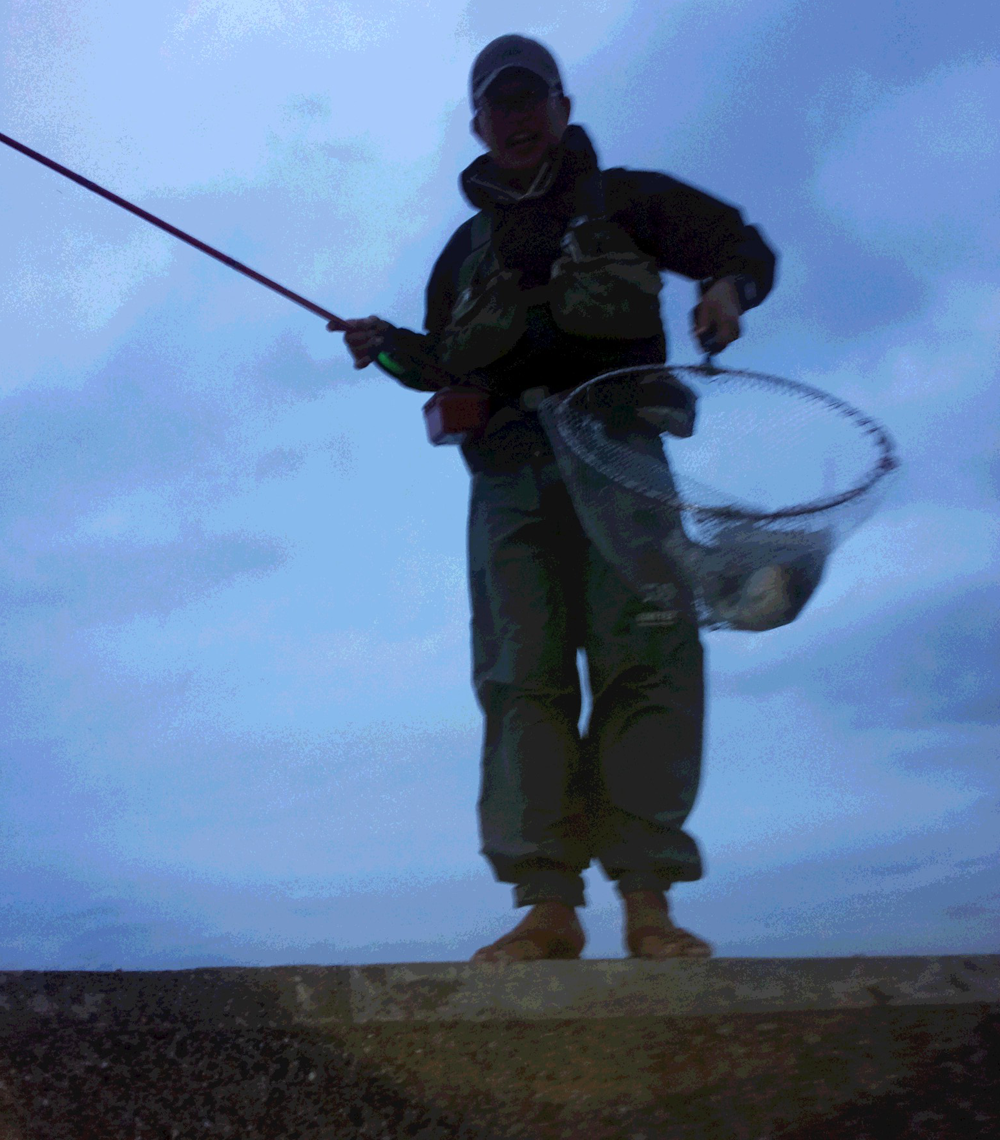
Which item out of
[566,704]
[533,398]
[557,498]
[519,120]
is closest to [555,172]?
[519,120]

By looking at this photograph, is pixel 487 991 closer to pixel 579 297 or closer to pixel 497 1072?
pixel 497 1072

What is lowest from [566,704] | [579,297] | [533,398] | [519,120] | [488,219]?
[566,704]

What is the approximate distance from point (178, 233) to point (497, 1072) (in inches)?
82.6

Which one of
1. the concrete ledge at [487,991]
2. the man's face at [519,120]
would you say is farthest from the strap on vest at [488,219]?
the concrete ledge at [487,991]

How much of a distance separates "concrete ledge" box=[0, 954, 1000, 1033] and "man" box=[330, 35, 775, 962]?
0.51 metres

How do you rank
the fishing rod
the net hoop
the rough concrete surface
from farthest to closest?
the fishing rod
the net hoop
the rough concrete surface

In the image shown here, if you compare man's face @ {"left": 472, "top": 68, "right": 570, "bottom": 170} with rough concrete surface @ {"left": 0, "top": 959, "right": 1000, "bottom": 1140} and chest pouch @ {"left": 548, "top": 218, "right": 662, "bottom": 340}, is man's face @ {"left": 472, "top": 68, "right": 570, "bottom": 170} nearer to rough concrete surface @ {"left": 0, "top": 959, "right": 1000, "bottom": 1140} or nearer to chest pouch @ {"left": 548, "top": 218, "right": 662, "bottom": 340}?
chest pouch @ {"left": 548, "top": 218, "right": 662, "bottom": 340}

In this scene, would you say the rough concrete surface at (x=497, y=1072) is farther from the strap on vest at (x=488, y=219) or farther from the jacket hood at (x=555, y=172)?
the jacket hood at (x=555, y=172)

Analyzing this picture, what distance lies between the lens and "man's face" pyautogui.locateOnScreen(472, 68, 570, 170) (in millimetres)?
2625

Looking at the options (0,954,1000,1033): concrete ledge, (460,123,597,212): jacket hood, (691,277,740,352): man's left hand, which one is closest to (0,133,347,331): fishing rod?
(460,123,597,212): jacket hood

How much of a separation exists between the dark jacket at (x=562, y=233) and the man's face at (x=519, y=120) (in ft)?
0.15

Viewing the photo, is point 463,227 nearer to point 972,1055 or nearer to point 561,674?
point 561,674

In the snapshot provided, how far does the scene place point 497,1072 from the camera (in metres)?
1.38

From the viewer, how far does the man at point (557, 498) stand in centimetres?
218
